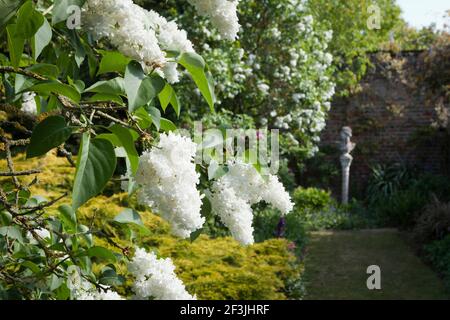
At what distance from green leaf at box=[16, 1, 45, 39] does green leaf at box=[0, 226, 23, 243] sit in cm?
70

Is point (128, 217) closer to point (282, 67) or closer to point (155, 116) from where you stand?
point (155, 116)

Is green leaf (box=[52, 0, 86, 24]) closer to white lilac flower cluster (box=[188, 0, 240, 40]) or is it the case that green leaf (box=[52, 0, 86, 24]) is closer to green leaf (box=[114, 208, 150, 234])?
white lilac flower cluster (box=[188, 0, 240, 40])

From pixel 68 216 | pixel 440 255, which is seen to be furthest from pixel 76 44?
pixel 440 255

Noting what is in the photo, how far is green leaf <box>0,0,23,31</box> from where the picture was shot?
3.54 feet

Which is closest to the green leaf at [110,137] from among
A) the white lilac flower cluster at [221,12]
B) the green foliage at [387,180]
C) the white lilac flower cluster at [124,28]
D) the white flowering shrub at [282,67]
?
the white lilac flower cluster at [124,28]

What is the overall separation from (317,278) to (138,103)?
507 cm

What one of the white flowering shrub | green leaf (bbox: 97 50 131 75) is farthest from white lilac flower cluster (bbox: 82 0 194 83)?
the white flowering shrub

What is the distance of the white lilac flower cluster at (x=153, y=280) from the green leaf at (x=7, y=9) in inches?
24.4

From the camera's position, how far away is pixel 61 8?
1075 millimetres

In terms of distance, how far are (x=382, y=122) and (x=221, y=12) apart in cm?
907

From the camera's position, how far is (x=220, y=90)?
6629 millimetres

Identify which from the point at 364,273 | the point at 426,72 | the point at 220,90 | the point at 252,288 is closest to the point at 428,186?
the point at 426,72

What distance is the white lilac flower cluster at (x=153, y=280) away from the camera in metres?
1.45

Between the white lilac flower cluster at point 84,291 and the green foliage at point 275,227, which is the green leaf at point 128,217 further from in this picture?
the green foliage at point 275,227
